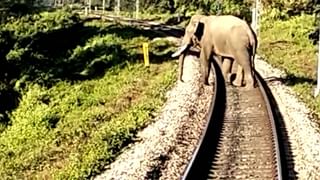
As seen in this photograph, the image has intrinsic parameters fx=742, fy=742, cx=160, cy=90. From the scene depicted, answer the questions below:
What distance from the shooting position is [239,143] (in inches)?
578

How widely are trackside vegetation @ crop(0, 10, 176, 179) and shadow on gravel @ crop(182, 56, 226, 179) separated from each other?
152 centimetres

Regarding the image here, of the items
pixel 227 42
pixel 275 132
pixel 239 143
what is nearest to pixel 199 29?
pixel 227 42

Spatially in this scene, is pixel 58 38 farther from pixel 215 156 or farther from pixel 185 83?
pixel 215 156

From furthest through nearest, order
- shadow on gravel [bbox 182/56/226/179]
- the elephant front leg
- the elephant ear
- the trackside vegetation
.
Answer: the elephant front leg
the elephant ear
the trackside vegetation
shadow on gravel [bbox 182/56/226/179]

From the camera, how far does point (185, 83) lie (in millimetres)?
22766

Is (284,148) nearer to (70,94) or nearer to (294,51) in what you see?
(70,94)

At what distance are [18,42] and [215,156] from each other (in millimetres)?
21944

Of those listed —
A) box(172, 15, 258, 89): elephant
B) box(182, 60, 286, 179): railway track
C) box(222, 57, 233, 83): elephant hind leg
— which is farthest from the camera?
box(222, 57, 233, 83): elephant hind leg

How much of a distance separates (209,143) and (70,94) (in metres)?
11.4

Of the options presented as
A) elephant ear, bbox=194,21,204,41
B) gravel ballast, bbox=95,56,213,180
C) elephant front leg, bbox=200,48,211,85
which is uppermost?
elephant ear, bbox=194,21,204,41

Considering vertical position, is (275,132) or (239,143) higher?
(275,132)

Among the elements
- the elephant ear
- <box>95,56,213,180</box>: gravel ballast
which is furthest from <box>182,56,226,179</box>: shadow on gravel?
the elephant ear

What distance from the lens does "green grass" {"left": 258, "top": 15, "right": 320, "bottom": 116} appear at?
22641mm

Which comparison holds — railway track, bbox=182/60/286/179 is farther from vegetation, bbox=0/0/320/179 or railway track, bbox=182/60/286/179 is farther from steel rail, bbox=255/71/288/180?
vegetation, bbox=0/0/320/179
